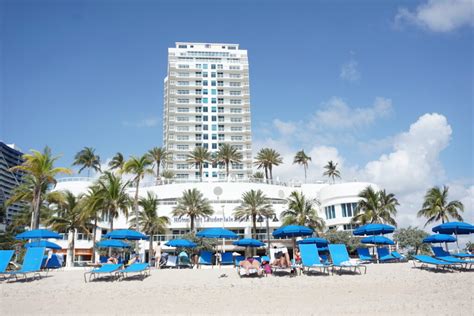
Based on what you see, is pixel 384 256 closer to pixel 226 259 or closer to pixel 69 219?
pixel 226 259

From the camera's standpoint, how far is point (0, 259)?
14.4 m

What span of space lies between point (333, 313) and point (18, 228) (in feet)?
207

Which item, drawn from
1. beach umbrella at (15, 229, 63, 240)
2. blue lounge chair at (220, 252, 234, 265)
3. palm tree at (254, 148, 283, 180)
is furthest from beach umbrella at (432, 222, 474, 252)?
palm tree at (254, 148, 283, 180)

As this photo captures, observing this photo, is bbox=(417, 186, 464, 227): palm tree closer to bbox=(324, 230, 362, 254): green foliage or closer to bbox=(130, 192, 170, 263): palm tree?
bbox=(324, 230, 362, 254): green foliage

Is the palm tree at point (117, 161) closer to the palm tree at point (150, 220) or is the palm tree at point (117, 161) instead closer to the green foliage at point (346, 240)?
the palm tree at point (150, 220)

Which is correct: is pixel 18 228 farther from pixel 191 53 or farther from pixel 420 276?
pixel 420 276

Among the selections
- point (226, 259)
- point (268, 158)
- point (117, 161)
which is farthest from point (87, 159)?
point (226, 259)

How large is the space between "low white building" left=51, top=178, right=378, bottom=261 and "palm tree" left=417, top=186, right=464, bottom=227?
6957mm

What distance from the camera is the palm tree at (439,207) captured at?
1641 inches

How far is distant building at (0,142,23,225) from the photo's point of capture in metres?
75.8

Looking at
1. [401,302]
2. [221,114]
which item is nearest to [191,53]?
[221,114]

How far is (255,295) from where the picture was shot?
36.5 ft

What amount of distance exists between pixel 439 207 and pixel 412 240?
1289 cm

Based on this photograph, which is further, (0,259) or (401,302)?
(0,259)
